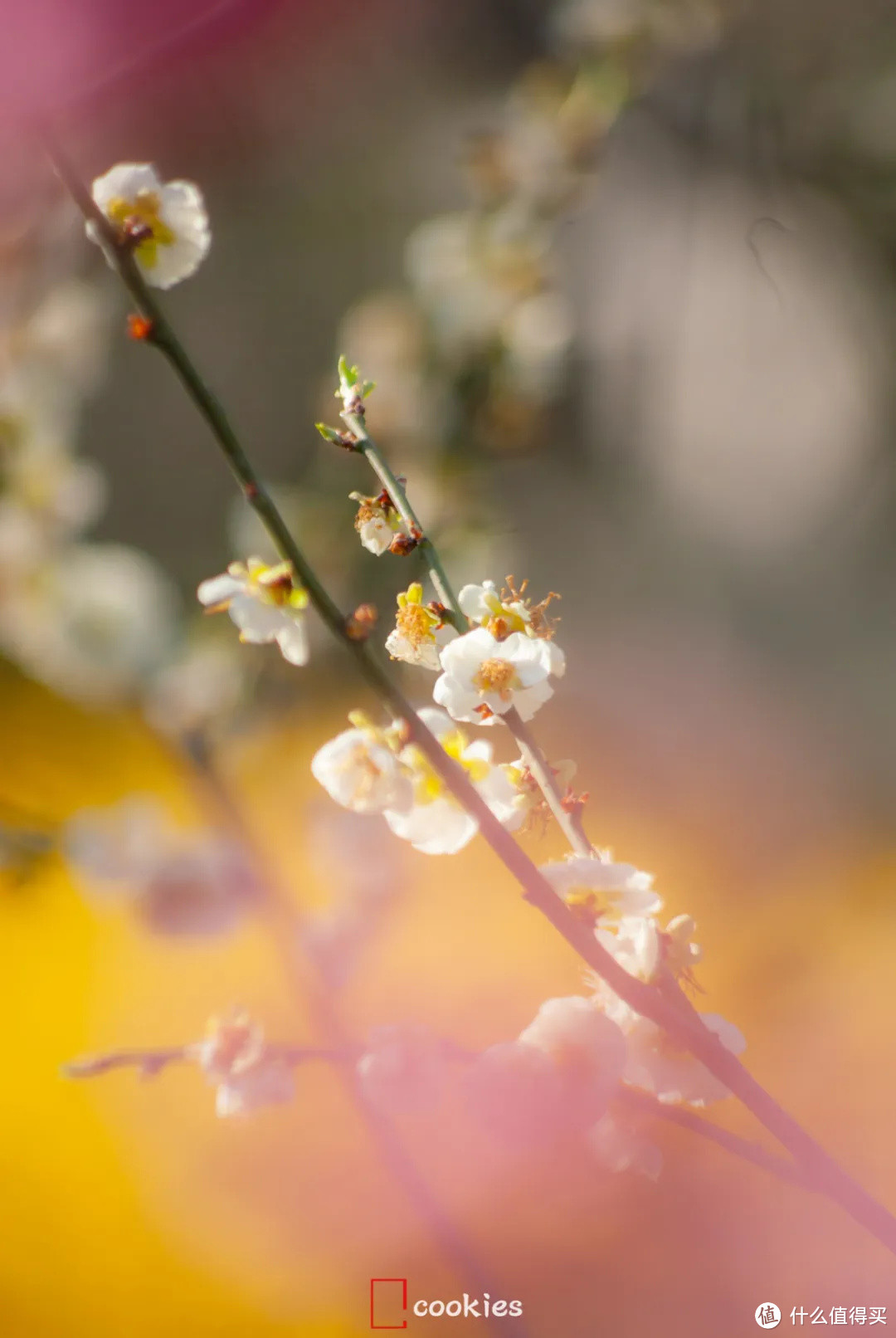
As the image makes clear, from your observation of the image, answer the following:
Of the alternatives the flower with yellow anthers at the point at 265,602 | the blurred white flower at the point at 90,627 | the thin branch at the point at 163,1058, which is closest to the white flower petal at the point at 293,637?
the flower with yellow anthers at the point at 265,602

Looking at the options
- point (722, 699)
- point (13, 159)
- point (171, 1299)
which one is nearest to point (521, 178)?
point (13, 159)

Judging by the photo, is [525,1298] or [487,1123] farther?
[525,1298]

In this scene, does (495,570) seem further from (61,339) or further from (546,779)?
(546,779)

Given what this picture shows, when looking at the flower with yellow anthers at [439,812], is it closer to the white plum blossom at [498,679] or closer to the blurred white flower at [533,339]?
→ the white plum blossom at [498,679]

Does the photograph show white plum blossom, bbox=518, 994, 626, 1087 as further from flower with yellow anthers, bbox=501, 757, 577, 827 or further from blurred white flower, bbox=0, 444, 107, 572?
blurred white flower, bbox=0, 444, 107, 572

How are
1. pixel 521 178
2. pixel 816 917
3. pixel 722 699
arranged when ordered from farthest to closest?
pixel 722 699 → pixel 816 917 → pixel 521 178

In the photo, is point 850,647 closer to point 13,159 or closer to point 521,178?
point 521,178

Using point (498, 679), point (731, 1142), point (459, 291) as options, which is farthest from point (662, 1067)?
point (459, 291)
